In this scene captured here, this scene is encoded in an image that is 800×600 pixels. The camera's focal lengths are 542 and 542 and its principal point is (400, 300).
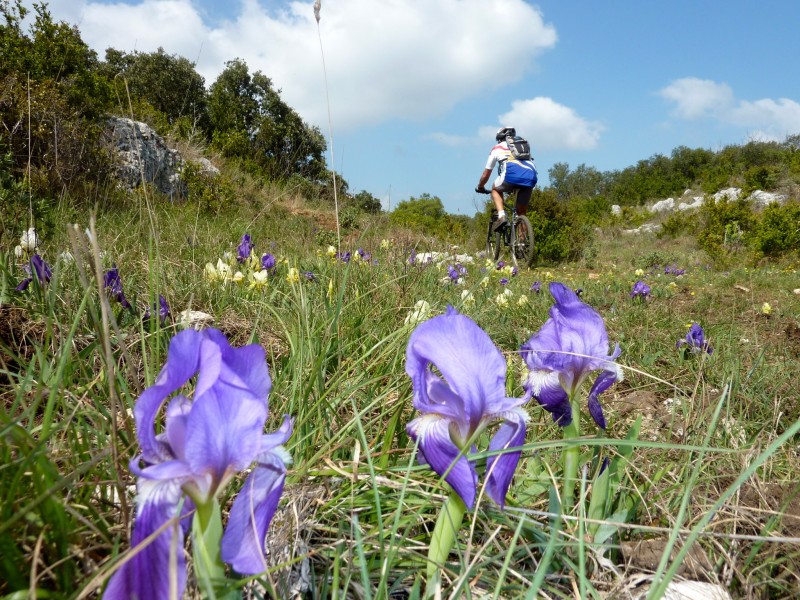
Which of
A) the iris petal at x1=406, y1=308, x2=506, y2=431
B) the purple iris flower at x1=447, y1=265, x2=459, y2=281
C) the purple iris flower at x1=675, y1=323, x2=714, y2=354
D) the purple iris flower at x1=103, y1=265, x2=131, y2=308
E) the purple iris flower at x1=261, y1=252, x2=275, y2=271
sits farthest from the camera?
the purple iris flower at x1=447, y1=265, x2=459, y2=281

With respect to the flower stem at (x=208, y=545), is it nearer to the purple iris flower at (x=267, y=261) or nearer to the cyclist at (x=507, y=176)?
the purple iris flower at (x=267, y=261)

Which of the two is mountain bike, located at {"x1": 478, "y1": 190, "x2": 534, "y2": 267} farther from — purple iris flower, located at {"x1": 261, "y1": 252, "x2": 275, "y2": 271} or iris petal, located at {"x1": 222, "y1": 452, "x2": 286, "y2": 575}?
iris petal, located at {"x1": 222, "y1": 452, "x2": 286, "y2": 575}

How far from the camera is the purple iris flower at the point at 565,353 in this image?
108 centimetres

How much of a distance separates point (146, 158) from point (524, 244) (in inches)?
281

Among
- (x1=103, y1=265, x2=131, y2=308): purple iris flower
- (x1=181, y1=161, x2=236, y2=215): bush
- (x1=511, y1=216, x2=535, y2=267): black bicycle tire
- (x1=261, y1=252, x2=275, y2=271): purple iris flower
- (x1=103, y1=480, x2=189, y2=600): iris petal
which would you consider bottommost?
(x1=103, y1=480, x2=189, y2=600): iris petal

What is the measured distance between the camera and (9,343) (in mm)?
2039

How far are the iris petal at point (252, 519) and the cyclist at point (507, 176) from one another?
9.75 m

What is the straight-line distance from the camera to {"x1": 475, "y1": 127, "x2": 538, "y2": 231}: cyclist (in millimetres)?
10172

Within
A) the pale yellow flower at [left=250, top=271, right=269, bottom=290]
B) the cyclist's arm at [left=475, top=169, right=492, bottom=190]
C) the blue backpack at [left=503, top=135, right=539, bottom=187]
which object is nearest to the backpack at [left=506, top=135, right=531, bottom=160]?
the blue backpack at [left=503, top=135, right=539, bottom=187]

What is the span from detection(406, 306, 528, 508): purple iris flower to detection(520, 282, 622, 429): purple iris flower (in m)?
0.28

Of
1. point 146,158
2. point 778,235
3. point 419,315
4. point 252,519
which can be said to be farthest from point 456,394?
point 778,235

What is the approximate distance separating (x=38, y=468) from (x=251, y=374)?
1.29 ft

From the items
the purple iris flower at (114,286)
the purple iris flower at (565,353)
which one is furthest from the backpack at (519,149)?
the purple iris flower at (565,353)

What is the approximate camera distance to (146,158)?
973 centimetres
